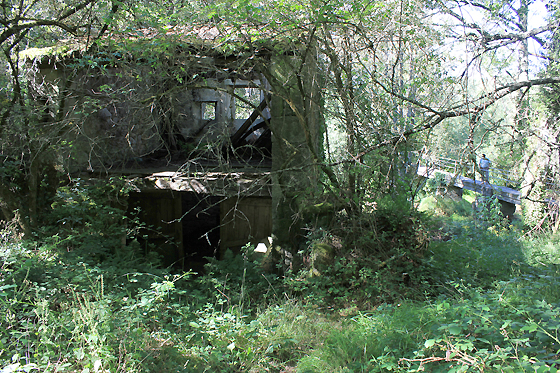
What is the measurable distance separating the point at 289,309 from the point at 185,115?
4095mm

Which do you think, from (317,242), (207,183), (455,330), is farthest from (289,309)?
(207,183)

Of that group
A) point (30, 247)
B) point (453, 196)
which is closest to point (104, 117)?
point (30, 247)

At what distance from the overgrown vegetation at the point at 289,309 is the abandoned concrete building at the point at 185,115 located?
950 millimetres

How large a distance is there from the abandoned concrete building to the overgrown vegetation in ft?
3.12

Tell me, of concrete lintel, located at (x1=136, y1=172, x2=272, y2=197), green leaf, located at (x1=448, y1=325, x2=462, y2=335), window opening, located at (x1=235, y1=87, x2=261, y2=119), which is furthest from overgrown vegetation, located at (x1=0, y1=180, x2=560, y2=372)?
window opening, located at (x1=235, y1=87, x2=261, y2=119)

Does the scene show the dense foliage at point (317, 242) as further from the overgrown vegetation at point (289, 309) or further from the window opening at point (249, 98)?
the window opening at point (249, 98)

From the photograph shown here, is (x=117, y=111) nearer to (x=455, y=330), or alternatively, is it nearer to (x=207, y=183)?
(x=207, y=183)

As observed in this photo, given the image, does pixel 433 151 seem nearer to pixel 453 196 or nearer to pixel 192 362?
pixel 192 362

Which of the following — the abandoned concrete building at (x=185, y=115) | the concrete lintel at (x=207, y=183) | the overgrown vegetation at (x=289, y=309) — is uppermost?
the abandoned concrete building at (x=185, y=115)

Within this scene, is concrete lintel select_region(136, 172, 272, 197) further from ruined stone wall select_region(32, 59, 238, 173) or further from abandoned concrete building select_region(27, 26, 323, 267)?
ruined stone wall select_region(32, 59, 238, 173)

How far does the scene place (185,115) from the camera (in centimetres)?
682

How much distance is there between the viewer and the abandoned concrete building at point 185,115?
17.1 ft

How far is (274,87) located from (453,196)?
11414 millimetres

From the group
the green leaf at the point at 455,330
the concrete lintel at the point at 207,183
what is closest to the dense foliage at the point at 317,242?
the green leaf at the point at 455,330
